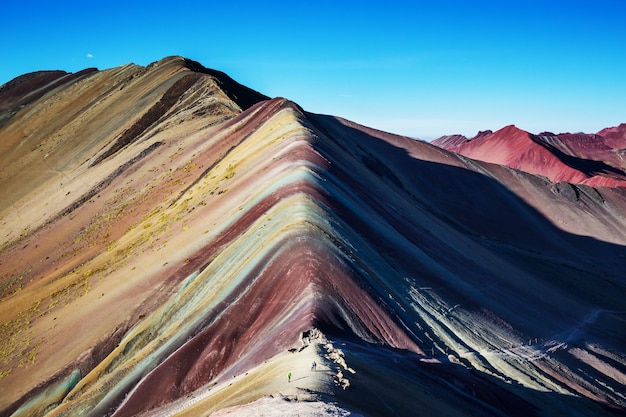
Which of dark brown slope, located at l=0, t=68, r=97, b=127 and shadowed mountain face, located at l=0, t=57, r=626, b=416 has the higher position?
dark brown slope, located at l=0, t=68, r=97, b=127

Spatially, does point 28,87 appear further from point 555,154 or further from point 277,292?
point 555,154

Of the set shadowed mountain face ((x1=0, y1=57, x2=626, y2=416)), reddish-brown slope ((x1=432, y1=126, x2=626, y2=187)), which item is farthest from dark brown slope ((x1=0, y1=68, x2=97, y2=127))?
reddish-brown slope ((x1=432, y1=126, x2=626, y2=187))

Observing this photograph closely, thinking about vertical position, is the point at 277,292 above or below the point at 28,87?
below

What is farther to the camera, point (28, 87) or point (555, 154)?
point (555, 154)

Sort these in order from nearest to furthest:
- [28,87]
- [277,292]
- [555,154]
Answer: [277,292], [28,87], [555,154]

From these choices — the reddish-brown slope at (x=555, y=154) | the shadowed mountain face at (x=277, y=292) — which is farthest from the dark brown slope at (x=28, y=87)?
the reddish-brown slope at (x=555, y=154)

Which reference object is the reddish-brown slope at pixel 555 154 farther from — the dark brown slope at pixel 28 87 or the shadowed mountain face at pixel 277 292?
the dark brown slope at pixel 28 87

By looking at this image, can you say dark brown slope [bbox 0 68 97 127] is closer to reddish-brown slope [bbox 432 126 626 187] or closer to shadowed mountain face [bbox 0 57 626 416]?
shadowed mountain face [bbox 0 57 626 416]

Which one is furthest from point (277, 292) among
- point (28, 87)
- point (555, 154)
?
point (555, 154)
